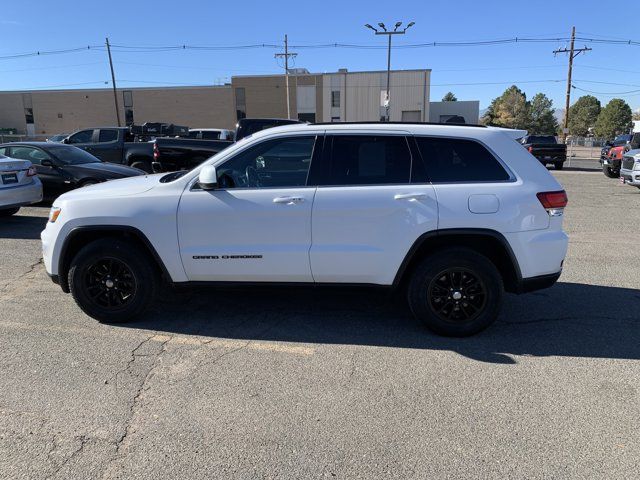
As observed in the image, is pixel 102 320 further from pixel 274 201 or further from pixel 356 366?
pixel 356 366

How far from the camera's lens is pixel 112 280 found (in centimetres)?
455

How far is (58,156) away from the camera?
10875 millimetres

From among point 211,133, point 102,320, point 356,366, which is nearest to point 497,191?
point 356,366

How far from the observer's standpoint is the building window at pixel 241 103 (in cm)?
6488

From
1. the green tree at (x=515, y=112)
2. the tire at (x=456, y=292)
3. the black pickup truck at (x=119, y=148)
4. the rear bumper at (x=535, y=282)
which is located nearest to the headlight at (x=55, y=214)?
the tire at (x=456, y=292)

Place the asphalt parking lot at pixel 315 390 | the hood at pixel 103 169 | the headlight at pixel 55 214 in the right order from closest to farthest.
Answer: the asphalt parking lot at pixel 315 390 → the headlight at pixel 55 214 → the hood at pixel 103 169

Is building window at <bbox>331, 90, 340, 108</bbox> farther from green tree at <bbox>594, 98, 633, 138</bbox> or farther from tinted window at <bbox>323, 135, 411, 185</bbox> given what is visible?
green tree at <bbox>594, 98, 633, 138</bbox>

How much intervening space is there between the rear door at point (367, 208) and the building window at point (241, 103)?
6320cm

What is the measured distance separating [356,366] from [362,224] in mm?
1152

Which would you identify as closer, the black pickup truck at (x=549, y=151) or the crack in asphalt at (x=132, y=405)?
the crack in asphalt at (x=132, y=405)

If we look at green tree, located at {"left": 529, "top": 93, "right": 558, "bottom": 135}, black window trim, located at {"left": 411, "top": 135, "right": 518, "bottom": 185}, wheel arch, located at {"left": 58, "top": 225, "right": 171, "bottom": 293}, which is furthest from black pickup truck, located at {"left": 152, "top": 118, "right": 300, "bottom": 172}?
green tree, located at {"left": 529, "top": 93, "right": 558, "bottom": 135}

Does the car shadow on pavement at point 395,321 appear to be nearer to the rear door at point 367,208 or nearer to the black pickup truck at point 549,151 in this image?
the rear door at point 367,208

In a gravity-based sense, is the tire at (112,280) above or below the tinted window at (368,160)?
below

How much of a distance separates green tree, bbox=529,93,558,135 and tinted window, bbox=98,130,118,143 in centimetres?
9330
